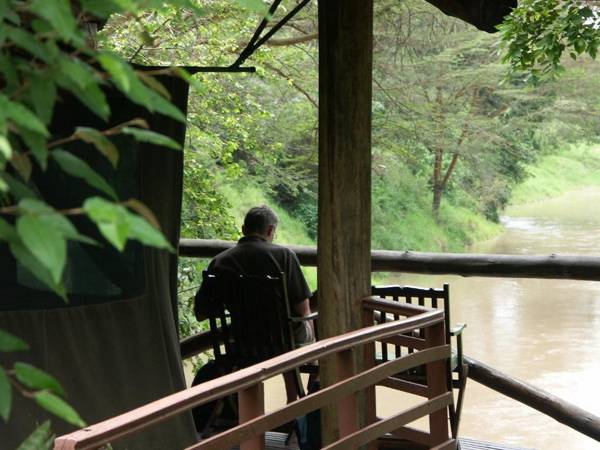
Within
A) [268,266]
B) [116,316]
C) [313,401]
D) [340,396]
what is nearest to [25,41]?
[313,401]

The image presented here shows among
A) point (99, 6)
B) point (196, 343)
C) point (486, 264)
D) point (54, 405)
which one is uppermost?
point (99, 6)

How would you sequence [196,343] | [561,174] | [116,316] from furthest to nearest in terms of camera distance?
1. [561,174]
2. [196,343]
3. [116,316]

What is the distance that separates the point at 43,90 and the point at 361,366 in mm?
2627

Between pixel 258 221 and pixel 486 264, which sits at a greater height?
pixel 258 221

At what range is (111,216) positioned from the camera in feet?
2.43

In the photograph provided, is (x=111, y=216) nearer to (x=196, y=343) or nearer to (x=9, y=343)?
(x=9, y=343)

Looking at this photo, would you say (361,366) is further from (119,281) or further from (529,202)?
(529,202)

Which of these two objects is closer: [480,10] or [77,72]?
[77,72]

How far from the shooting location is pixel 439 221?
19516mm

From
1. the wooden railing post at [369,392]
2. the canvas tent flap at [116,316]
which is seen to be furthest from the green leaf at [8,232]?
the wooden railing post at [369,392]

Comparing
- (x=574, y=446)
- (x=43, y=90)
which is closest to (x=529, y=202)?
(x=574, y=446)

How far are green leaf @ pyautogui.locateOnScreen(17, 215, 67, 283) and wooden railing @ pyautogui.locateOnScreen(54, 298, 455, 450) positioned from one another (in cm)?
88

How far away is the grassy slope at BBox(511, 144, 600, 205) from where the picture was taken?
82.3 ft

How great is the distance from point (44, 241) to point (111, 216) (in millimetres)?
50
